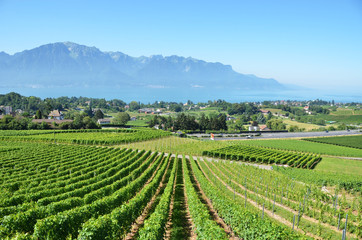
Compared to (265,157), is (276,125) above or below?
above

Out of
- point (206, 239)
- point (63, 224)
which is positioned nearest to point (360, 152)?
point (206, 239)

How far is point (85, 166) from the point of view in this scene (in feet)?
107

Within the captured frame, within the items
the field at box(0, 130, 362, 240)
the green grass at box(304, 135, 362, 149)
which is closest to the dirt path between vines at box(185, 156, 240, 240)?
the field at box(0, 130, 362, 240)

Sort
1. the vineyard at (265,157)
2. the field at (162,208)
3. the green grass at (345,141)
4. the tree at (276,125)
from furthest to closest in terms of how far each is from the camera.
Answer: the tree at (276,125) < the green grass at (345,141) < the vineyard at (265,157) < the field at (162,208)

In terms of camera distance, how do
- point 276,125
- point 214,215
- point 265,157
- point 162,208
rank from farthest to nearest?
point 276,125 < point 265,157 < point 214,215 < point 162,208

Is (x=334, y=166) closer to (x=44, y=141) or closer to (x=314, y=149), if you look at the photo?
(x=314, y=149)

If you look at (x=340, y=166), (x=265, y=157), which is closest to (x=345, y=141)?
(x=340, y=166)

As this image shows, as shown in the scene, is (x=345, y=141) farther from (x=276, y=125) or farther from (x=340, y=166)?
(x=276, y=125)

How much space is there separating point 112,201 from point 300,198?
53.7 feet

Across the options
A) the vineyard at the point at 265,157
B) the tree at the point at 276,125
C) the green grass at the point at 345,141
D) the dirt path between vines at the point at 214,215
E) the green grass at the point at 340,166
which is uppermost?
the tree at the point at 276,125

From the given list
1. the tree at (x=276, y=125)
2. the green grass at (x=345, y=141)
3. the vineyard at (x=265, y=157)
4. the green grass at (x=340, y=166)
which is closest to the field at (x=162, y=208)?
the vineyard at (x=265, y=157)

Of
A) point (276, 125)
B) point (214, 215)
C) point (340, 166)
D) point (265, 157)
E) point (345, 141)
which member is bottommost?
→ point (340, 166)

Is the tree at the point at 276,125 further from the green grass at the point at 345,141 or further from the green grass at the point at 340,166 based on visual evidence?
the green grass at the point at 340,166

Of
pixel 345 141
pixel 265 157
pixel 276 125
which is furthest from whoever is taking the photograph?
pixel 276 125
